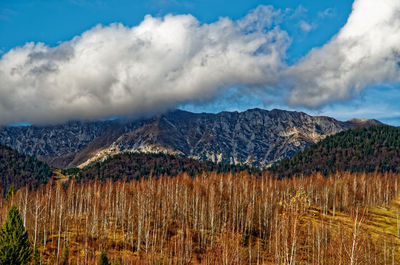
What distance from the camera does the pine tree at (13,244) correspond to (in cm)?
5700

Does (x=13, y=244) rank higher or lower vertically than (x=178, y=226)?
higher

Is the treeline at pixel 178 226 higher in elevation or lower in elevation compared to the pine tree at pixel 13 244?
lower

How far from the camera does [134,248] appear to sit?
114188mm

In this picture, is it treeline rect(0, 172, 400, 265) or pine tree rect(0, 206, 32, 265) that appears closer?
pine tree rect(0, 206, 32, 265)

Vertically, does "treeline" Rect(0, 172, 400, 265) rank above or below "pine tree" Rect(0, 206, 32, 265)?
below

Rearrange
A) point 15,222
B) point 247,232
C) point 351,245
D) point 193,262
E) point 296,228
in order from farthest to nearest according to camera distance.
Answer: point 247,232 → point 193,262 → point 15,222 → point 296,228 → point 351,245

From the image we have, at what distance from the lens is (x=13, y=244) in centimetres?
5750

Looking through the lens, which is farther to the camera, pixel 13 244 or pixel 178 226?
pixel 178 226

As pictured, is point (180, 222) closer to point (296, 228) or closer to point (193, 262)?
point (193, 262)

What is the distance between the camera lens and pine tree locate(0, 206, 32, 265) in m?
57.0

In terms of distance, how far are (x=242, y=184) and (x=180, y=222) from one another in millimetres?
41991

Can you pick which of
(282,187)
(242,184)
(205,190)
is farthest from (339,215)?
(205,190)

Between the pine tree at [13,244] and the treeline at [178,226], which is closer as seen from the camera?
the pine tree at [13,244]

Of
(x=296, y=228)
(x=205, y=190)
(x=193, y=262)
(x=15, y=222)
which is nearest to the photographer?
(x=296, y=228)
